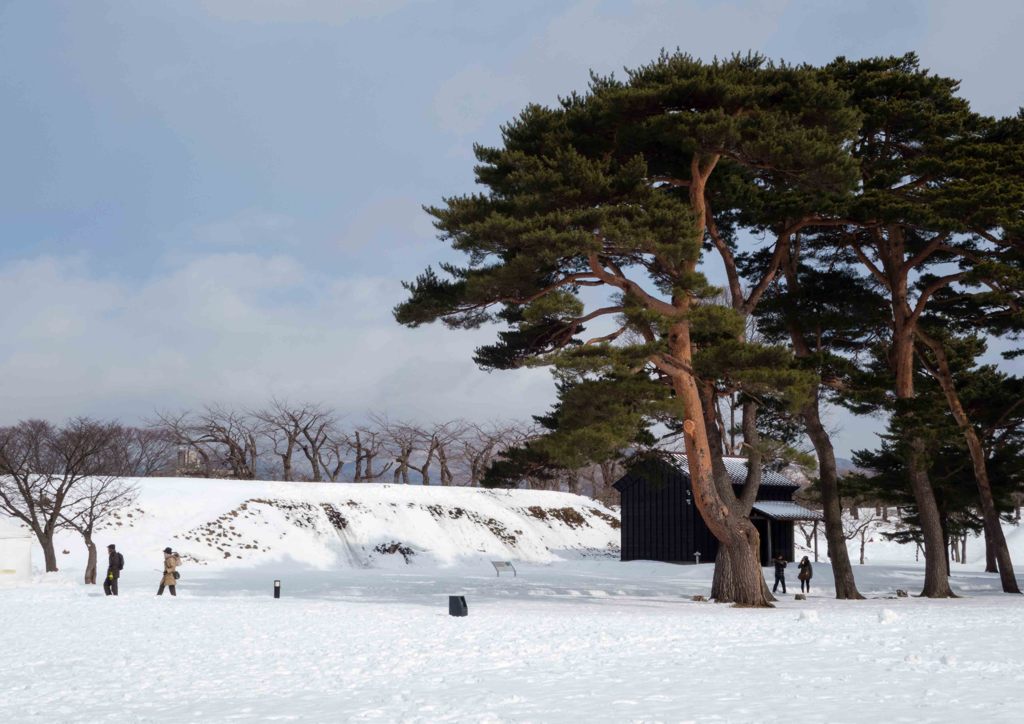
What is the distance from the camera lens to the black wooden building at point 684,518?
40.6 meters

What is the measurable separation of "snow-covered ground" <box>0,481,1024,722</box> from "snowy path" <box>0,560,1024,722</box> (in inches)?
1.6

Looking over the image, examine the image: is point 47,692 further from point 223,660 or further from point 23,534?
point 23,534

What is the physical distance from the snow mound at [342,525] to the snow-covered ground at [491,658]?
34.3 ft


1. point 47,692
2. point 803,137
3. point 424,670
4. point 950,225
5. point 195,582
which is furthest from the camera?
point 195,582

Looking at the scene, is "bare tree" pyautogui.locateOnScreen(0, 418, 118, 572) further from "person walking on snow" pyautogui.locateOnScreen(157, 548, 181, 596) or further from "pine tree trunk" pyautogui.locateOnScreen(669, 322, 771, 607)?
"pine tree trunk" pyautogui.locateOnScreen(669, 322, 771, 607)

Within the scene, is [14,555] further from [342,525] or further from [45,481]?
[342,525]

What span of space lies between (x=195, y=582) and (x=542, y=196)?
17.4m

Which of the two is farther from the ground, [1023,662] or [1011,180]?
[1011,180]

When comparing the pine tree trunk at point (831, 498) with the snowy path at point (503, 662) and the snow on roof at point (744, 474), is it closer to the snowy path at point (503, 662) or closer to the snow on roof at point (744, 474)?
the snowy path at point (503, 662)

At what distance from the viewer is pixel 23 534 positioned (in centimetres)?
3008

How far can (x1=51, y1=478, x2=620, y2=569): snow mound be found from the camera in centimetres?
3750

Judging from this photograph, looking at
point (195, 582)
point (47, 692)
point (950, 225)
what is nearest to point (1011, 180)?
point (950, 225)

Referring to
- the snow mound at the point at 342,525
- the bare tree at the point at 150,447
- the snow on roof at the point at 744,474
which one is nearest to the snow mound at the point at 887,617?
the snow on roof at the point at 744,474

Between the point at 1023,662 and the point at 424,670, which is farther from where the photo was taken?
the point at 424,670
